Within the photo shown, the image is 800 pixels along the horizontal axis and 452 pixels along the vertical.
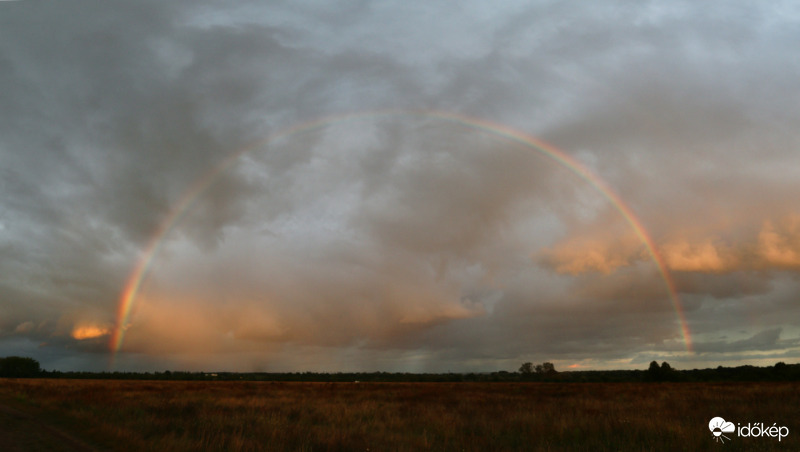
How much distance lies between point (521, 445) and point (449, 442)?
2078 millimetres

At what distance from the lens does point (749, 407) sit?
20500 mm

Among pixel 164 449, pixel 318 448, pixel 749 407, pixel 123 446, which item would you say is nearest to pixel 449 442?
pixel 318 448

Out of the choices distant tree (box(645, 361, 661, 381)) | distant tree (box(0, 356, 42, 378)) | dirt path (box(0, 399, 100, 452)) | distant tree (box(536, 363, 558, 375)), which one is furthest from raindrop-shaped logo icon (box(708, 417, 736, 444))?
distant tree (box(0, 356, 42, 378))

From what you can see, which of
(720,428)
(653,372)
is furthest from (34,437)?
(653,372)

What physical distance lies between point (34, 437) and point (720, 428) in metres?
21.2

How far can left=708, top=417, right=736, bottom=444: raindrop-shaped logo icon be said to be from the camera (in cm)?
1345

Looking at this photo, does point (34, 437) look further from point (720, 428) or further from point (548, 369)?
point (548, 369)

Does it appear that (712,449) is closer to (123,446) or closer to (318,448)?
(318,448)

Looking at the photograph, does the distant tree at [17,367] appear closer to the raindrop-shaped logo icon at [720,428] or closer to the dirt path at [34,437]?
the dirt path at [34,437]

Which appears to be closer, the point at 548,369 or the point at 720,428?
the point at 720,428

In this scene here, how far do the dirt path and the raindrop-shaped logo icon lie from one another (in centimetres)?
1727

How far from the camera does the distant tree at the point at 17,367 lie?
144m

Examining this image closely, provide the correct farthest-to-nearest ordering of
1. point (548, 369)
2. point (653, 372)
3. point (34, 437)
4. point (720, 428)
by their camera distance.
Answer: point (548, 369) < point (653, 372) < point (720, 428) < point (34, 437)

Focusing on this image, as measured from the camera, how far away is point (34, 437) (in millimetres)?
13867
